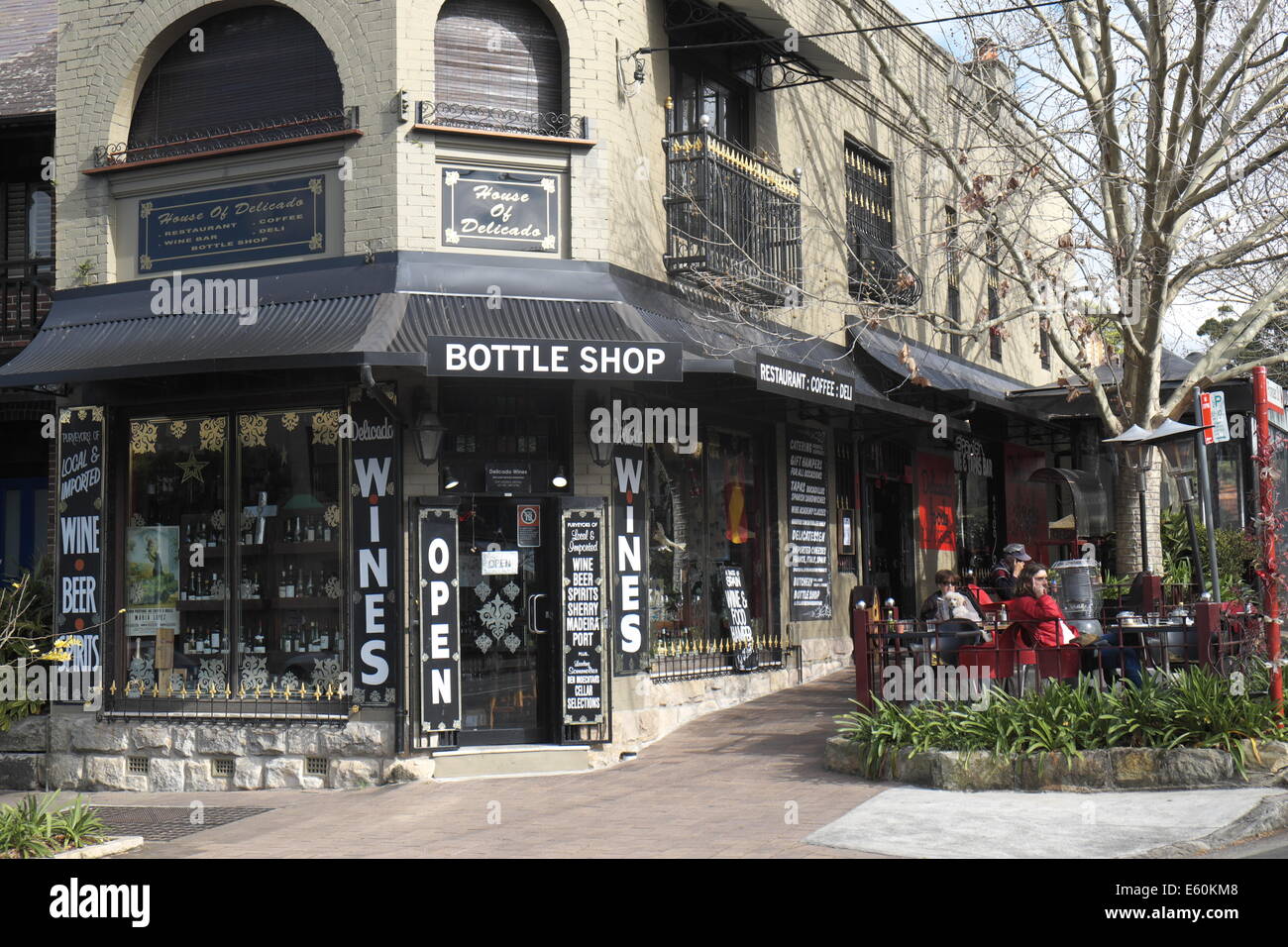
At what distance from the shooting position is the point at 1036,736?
9.95 metres

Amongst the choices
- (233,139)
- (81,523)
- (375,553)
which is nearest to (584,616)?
(375,553)

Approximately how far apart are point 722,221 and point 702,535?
10.6ft

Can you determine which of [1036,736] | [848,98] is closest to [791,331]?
[848,98]

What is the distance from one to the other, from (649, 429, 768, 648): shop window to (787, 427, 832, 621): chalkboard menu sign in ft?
1.79

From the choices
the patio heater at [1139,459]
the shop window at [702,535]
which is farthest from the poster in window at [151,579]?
the patio heater at [1139,459]

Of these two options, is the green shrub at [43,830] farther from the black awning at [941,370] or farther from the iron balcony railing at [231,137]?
the black awning at [941,370]

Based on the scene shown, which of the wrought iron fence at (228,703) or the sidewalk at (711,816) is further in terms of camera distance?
the wrought iron fence at (228,703)

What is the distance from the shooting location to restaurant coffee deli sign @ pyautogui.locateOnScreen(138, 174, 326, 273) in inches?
488

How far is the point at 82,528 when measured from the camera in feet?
42.3

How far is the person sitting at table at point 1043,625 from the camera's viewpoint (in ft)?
35.5

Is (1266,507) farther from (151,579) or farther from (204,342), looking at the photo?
(151,579)

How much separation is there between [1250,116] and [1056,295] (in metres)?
2.63

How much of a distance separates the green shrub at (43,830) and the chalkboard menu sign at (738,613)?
6840 mm

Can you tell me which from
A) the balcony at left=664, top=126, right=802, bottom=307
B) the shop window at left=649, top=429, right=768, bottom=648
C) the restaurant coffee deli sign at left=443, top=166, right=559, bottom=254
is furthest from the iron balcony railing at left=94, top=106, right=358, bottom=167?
the shop window at left=649, top=429, right=768, bottom=648
